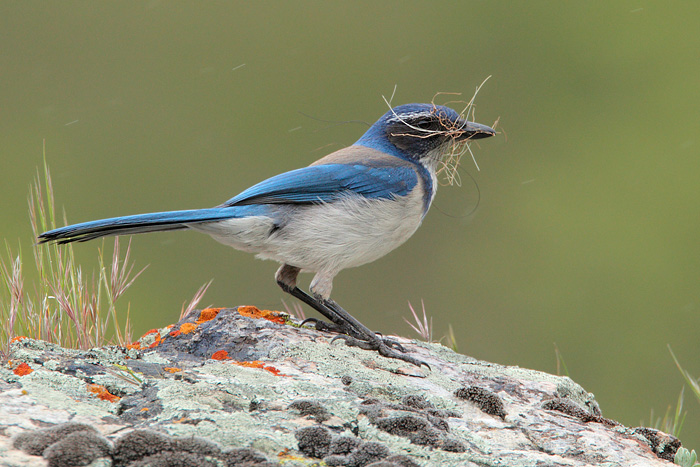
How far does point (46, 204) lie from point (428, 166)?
2.51m

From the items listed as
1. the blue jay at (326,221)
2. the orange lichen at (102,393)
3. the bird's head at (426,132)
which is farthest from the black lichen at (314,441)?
the bird's head at (426,132)

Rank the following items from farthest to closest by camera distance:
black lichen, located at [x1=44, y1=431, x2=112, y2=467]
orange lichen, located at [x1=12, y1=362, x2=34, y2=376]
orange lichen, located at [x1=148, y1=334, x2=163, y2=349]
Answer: orange lichen, located at [x1=148, y1=334, x2=163, y2=349] → orange lichen, located at [x1=12, y1=362, x2=34, y2=376] → black lichen, located at [x1=44, y1=431, x2=112, y2=467]

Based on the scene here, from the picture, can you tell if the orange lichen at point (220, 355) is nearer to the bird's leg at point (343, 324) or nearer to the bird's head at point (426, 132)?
the bird's leg at point (343, 324)

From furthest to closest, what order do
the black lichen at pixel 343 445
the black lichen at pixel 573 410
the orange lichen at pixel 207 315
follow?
1. the orange lichen at pixel 207 315
2. the black lichen at pixel 573 410
3. the black lichen at pixel 343 445

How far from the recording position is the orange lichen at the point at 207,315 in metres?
4.46

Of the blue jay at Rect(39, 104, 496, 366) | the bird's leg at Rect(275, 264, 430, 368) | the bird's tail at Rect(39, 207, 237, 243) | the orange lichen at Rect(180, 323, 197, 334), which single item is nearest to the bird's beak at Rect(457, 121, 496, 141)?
the blue jay at Rect(39, 104, 496, 366)

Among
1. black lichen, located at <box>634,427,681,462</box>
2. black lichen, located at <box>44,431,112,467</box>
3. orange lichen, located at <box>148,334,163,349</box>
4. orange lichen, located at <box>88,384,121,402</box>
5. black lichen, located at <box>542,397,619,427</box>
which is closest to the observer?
black lichen, located at <box>44,431,112,467</box>

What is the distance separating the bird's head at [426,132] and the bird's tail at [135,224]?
1.37 m

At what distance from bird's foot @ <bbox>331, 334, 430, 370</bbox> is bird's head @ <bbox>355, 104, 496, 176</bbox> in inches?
57.3

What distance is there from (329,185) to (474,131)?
116 cm

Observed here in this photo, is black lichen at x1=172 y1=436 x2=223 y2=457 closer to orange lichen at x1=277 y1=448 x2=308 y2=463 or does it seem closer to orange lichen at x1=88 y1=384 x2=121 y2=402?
Result: orange lichen at x1=277 y1=448 x2=308 y2=463

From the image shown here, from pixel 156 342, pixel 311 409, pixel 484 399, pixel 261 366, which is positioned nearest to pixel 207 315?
pixel 156 342

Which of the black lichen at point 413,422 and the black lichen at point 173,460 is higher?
the black lichen at point 173,460

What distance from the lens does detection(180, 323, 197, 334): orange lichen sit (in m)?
4.30
